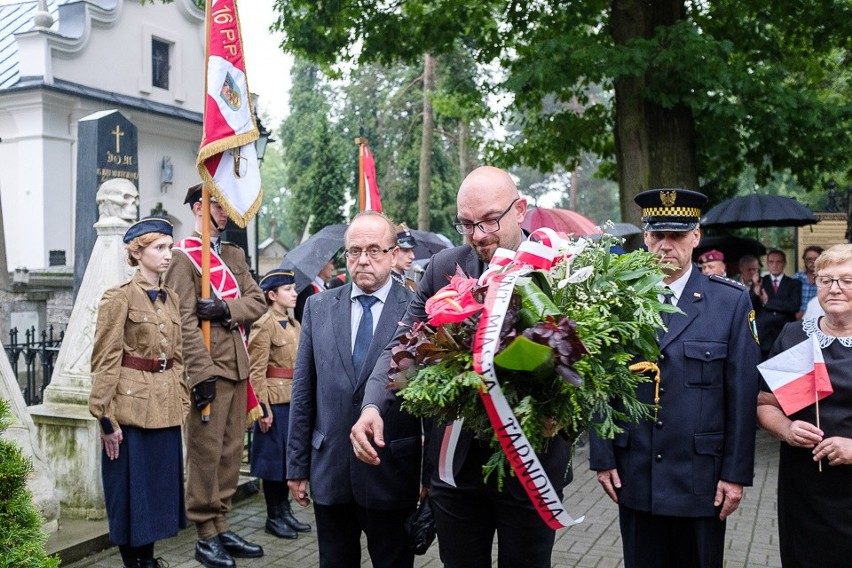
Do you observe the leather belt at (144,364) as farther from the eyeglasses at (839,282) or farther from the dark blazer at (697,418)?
the eyeglasses at (839,282)

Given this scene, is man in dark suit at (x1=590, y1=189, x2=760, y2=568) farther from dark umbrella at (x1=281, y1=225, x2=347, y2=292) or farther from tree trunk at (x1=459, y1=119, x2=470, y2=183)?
tree trunk at (x1=459, y1=119, x2=470, y2=183)

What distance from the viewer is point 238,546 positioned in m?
5.76

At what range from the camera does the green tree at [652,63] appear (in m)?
10.4

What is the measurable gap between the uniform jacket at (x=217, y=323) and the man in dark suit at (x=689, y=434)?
9.42ft

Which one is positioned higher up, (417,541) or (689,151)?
(689,151)

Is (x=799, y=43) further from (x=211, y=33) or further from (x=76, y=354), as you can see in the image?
(x=76, y=354)

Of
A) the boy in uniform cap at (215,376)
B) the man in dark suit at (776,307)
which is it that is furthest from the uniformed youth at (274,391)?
the man in dark suit at (776,307)

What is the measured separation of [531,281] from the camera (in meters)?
2.64

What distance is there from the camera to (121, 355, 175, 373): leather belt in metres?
5.07

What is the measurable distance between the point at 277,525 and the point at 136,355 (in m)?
1.97

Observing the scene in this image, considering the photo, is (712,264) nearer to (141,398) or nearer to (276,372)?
(276,372)

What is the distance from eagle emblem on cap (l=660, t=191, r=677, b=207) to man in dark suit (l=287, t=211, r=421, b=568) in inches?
50.1

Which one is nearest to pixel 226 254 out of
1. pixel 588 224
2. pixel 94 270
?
pixel 94 270

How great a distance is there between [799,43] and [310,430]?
11.6 meters
